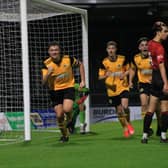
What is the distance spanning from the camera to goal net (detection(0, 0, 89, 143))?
1267 cm

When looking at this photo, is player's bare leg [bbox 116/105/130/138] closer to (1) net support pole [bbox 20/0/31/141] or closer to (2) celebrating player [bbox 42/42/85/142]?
(2) celebrating player [bbox 42/42/85/142]

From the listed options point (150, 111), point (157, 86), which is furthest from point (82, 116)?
point (157, 86)

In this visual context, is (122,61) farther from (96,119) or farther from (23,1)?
(96,119)

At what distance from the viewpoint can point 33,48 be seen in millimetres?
16047

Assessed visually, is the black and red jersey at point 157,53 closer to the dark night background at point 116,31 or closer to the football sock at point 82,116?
the football sock at point 82,116

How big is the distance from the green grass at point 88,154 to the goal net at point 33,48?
2326mm

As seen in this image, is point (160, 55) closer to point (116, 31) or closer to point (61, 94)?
point (61, 94)

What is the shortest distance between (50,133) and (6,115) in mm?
2048

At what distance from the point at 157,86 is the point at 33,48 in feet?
23.8

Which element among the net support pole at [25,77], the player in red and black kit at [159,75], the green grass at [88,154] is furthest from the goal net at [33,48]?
the player in red and black kit at [159,75]

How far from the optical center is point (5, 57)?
1425 cm

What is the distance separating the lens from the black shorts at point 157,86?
30.4 ft

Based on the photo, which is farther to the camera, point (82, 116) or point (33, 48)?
point (33, 48)

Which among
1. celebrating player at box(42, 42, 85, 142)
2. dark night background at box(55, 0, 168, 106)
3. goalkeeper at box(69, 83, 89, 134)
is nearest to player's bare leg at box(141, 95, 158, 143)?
celebrating player at box(42, 42, 85, 142)
